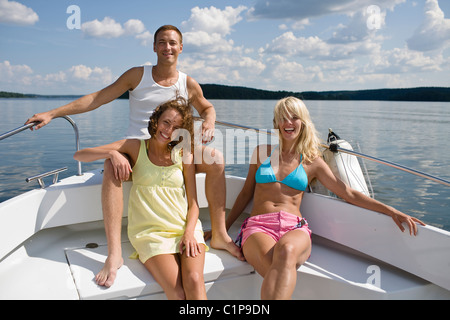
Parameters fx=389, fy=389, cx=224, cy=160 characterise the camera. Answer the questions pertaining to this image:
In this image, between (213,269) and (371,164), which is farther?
(371,164)

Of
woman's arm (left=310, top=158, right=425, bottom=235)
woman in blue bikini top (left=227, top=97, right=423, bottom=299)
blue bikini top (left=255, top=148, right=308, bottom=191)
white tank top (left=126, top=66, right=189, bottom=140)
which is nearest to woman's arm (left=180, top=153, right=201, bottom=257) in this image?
woman in blue bikini top (left=227, top=97, right=423, bottom=299)

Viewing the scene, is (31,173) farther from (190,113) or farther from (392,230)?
(392,230)

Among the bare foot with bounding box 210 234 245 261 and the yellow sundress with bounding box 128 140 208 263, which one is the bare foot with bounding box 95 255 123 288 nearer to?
the yellow sundress with bounding box 128 140 208 263

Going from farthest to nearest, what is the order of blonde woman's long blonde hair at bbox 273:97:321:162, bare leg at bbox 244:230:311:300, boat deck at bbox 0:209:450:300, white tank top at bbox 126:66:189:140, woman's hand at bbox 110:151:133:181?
white tank top at bbox 126:66:189:140
blonde woman's long blonde hair at bbox 273:97:321:162
woman's hand at bbox 110:151:133:181
boat deck at bbox 0:209:450:300
bare leg at bbox 244:230:311:300

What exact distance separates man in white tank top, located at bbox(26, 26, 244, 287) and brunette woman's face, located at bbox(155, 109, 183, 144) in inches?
8.1

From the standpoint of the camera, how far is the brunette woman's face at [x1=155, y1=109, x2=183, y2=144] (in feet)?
6.45

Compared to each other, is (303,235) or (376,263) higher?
(303,235)

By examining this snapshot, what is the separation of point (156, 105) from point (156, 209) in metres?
0.76

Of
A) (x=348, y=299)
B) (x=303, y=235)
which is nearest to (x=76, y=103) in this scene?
(x=303, y=235)

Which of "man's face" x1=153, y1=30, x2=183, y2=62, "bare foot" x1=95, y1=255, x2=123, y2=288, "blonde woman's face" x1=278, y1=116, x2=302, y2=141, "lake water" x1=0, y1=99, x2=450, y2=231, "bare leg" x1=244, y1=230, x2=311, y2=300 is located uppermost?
"man's face" x1=153, y1=30, x2=183, y2=62

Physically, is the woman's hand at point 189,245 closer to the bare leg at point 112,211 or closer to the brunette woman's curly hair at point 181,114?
the bare leg at point 112,211
